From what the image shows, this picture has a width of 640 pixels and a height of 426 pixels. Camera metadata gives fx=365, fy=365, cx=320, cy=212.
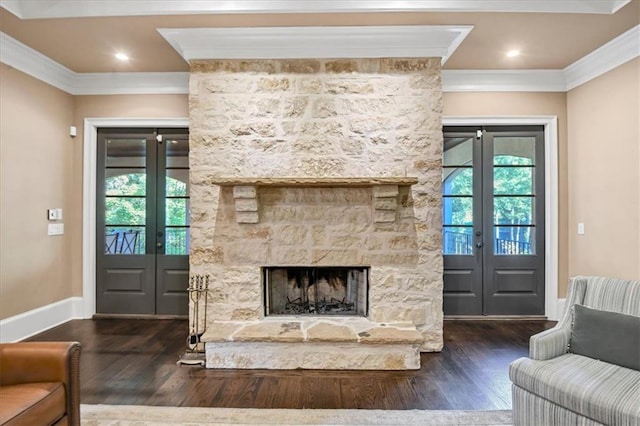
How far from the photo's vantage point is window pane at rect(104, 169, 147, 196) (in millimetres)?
4605

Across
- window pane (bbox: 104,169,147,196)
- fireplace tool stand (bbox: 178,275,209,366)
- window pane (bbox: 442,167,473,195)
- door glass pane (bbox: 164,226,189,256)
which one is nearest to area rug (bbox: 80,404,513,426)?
fireplace tool stand (bbox: 178,275,209,366)

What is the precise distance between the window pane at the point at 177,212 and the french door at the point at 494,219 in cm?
322

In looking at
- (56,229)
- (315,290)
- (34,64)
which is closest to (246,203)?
(315,290)

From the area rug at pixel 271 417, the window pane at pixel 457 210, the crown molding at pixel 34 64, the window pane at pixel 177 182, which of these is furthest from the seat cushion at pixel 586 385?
the crown molding at pixel 34 64

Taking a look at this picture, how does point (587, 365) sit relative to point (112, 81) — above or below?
below

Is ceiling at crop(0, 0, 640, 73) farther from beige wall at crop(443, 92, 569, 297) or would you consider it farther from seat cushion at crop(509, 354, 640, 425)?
seat cushion at crop(509, 354, 640, 425)

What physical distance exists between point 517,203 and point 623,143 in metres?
1.20

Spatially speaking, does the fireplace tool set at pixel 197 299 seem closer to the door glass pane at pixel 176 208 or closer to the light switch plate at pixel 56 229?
the door glass pane at pixel 176 208

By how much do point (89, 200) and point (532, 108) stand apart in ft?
18.2

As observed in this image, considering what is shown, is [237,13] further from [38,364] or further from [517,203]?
[517,203]

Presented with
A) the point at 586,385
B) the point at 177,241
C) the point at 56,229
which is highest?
the point at 56,229

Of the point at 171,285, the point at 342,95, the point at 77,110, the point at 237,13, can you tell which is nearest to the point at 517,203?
the point at 342,95

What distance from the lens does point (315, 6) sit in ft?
10.0

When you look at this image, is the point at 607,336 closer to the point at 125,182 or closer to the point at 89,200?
the point at 125,182
